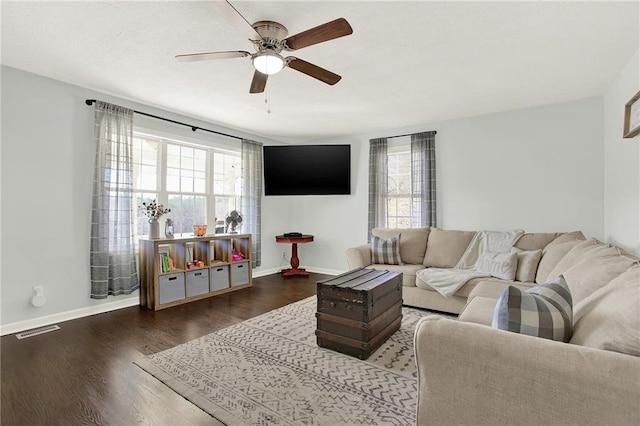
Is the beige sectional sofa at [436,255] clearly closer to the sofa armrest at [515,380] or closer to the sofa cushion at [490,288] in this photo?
the sofa cushion at [490,288]

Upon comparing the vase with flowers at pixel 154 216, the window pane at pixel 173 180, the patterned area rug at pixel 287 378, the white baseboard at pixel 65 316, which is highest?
the window pane at pixel 173 180

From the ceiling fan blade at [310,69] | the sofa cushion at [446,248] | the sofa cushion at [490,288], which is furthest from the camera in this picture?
the sofa cushion at [446,248]

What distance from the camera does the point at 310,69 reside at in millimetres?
2367

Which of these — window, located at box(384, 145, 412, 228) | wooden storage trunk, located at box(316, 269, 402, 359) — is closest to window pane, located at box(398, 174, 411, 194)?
window, located at box(384, 145, 412, 228)

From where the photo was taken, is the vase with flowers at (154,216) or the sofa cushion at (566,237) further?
the vase with flowers at (154,216)

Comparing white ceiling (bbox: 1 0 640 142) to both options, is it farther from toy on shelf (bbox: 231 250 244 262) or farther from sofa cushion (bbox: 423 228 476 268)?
toy on shelf (bbox: 231 250 244 262)

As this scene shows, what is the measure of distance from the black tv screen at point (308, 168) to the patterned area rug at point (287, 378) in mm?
2747

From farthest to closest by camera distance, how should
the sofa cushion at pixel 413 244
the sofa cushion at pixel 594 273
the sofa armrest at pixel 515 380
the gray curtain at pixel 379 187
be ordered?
the gray curtain at pixel 379 187
the sofa cushion at pixel 413 244
the sofa cushion at pixel 594 273
the sofa armrest at pixel 515 380

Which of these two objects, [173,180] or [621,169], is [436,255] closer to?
[621,169]

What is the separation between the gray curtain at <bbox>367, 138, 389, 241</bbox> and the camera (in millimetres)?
4945

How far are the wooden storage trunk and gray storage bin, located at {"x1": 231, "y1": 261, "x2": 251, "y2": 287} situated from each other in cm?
225

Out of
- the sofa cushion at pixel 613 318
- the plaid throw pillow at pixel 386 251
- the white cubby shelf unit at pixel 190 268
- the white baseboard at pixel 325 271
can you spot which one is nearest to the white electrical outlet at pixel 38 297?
the white cubby shelf unit at pixel 190 268

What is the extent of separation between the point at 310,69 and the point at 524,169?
3.13 m

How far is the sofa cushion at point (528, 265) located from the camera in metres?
3.08
